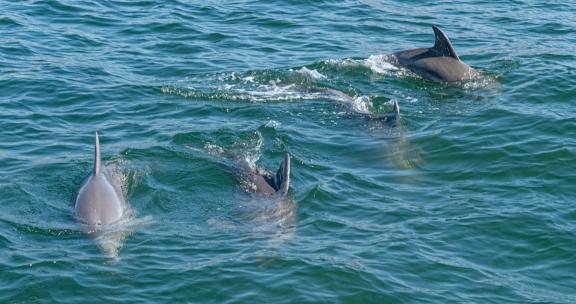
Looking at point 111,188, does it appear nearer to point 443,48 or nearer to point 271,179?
point 271,179

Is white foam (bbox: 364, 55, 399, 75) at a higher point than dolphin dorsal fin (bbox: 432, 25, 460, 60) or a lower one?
lower

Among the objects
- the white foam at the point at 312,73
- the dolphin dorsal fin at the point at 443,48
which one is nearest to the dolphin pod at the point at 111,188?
the white foam at the point at 312,73

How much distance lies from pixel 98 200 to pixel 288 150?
13.6 feet

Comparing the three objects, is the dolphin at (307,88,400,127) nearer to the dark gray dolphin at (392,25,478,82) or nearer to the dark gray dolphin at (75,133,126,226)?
the dark gray dolphin at (392,25,478,82)

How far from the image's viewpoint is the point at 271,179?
1579 cm

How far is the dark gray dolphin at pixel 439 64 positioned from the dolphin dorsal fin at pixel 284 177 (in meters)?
6.94

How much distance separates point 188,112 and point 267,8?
30.5 feet

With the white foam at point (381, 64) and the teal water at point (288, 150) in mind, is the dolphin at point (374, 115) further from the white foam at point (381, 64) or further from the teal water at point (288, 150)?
the white foam at point (381, 64)

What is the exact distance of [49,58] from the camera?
2272cm

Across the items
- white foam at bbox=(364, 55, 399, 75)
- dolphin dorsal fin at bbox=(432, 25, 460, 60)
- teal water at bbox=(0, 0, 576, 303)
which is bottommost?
teal water at bbox=(0, 0, 576, 303)

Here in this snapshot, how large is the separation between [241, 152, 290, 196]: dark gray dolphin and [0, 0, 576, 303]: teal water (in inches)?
9.9

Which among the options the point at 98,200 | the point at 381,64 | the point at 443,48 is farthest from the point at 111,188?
the point at 443,48

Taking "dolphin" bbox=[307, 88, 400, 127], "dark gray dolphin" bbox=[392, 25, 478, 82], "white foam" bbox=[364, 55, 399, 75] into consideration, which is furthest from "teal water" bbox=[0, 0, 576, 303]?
"dark gray dolphin" bbox=[392, 25, 478, 82]

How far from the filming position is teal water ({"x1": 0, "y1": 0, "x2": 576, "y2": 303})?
1318 centimetres
